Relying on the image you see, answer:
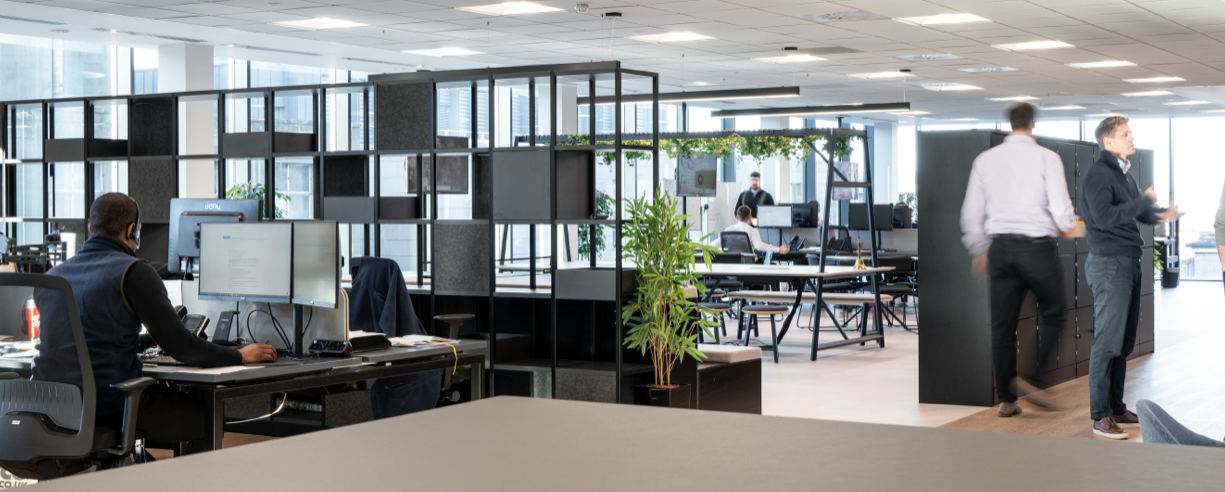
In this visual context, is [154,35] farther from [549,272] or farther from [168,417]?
[168,417]

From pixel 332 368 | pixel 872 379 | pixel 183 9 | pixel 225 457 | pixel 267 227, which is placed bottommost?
pixel 872 379

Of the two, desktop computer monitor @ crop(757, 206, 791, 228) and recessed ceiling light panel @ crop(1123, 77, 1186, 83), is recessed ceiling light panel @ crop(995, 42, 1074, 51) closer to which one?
desktop computer monitor @ crop(757, 206, 791, 228)

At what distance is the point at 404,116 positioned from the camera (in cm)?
604

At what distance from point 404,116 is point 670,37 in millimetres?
5611

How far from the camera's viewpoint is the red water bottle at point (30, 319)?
4566mm

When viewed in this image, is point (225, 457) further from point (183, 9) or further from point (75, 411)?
point (183, 9)

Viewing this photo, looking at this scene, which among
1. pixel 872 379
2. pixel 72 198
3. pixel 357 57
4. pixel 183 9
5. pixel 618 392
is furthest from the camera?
pixel 357 57

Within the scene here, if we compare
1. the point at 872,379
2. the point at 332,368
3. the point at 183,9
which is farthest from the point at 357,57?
the point at 332,368

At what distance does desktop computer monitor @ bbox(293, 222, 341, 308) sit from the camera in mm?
3922

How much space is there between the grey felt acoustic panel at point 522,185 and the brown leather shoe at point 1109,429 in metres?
2.75

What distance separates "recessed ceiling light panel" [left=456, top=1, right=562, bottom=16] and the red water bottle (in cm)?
533

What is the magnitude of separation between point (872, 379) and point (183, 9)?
6.37 meters

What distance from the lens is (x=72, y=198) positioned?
1059cm

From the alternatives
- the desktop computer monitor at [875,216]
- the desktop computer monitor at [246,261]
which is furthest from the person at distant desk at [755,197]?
the desktop computer monitor at [246,261]
